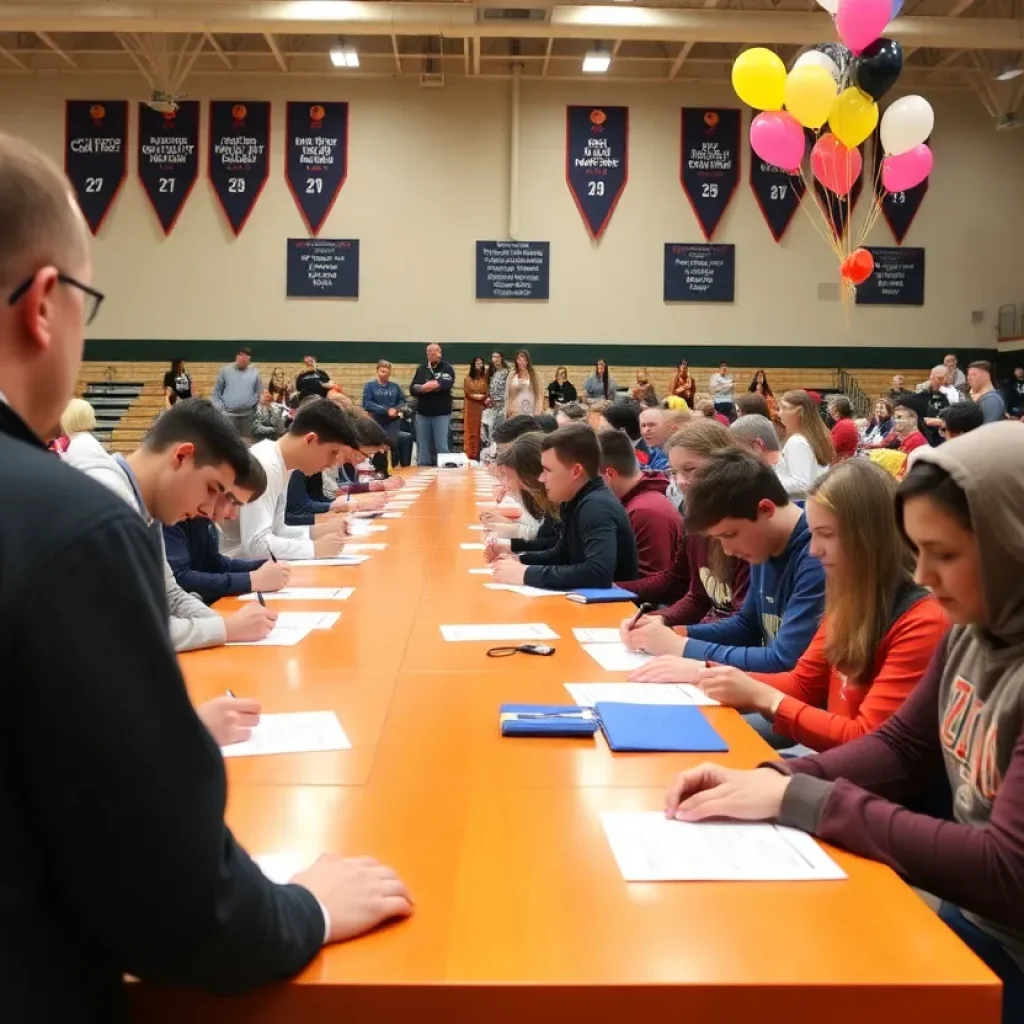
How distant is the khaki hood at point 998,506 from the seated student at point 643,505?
2.94 meters

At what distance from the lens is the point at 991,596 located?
4.56 ft

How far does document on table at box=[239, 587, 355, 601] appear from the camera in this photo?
3.34 metres

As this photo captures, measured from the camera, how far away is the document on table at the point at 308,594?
3336 mm

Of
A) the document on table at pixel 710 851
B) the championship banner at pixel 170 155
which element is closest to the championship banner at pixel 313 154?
the championship banner at pixel 170 155

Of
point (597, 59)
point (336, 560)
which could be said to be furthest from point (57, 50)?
point (336, 560)

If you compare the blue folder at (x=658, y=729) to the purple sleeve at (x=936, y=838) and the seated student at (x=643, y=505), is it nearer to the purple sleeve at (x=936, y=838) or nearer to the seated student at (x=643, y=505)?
the purple sleeve at (x=936, y=838)

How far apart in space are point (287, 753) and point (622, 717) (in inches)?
23.5

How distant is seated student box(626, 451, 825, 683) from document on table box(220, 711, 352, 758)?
0.89 metres

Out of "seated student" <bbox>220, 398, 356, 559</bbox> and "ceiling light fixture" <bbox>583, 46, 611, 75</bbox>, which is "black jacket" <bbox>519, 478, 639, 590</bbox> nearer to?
"seated student" <bbox>220, 398, 356, 559</bbox>

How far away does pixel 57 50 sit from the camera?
1371cm

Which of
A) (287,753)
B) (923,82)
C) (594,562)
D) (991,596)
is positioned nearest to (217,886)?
(287,753)

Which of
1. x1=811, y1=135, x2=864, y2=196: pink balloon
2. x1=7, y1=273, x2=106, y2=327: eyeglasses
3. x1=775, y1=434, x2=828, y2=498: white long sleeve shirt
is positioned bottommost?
x1=775, y1=434, x2=828, y2=498: white long sleeve shirt

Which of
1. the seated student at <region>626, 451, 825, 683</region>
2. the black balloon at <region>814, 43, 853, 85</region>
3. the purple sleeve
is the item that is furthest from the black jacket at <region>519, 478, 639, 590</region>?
the black balloon at <region>814, 43, 853, 85</region>

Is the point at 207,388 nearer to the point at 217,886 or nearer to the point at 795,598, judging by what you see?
the point at 795,598
